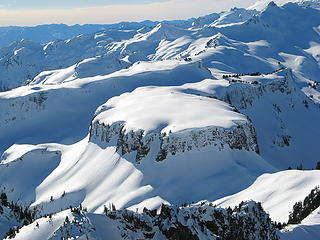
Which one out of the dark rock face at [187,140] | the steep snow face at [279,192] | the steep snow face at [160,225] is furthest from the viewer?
the dark rock face at [187,140]

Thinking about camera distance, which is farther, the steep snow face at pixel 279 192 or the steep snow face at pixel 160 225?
the steep snow face at pixel 279 192

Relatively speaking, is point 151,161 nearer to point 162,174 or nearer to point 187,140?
point 162,174

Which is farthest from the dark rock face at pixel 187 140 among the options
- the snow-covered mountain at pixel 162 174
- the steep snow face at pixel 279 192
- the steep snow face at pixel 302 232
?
the steep snow face at pixel 302 232

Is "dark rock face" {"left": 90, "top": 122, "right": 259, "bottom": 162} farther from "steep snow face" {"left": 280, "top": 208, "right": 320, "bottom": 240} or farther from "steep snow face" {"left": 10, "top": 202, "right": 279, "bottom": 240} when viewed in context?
"steep snow face" {"left": 10, "top": 202, "right": 279, "bottom": 240}

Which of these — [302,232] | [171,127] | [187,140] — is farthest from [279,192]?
[171,127]

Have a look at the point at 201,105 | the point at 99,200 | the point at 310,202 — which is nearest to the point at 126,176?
the point at 99,200

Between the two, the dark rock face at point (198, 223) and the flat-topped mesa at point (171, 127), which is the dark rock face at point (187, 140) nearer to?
the flat-topped mesa at point (171, 127)
